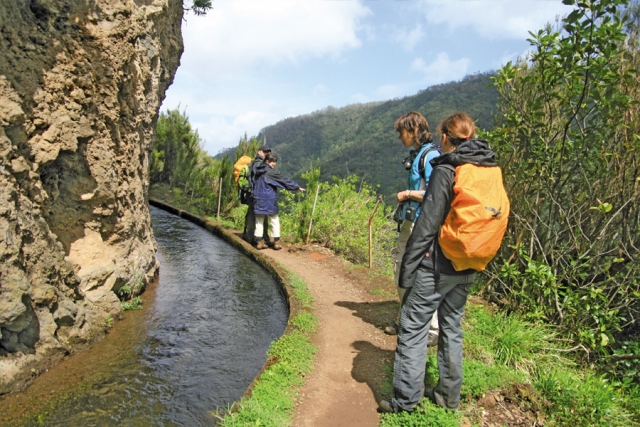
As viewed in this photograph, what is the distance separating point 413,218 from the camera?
14.7 feet

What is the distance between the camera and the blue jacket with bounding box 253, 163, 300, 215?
9273 mm

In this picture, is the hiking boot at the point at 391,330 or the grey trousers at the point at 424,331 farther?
the hiking boot at the point at 391,330

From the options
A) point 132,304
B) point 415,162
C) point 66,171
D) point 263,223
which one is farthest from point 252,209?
point 415,162

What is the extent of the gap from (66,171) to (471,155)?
14.5 ft

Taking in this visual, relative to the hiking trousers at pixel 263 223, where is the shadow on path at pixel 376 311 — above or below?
below

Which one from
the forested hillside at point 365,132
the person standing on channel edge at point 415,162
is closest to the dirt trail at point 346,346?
the person standing on channel edge at point 415,162

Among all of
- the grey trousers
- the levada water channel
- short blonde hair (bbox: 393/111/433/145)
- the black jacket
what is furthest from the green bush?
the black jacket

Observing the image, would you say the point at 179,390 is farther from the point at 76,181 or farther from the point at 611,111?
the point at 611,111

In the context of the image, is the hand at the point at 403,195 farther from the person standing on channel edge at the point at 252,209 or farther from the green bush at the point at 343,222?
the person standing on channel edge at the point at 252,209

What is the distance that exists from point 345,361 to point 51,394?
2.66 m

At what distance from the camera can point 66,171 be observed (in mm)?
5133

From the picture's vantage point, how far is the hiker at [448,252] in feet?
10.1

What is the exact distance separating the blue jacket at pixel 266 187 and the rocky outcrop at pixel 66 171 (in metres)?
2.82

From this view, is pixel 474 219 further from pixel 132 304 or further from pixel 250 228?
pixel 250 228
